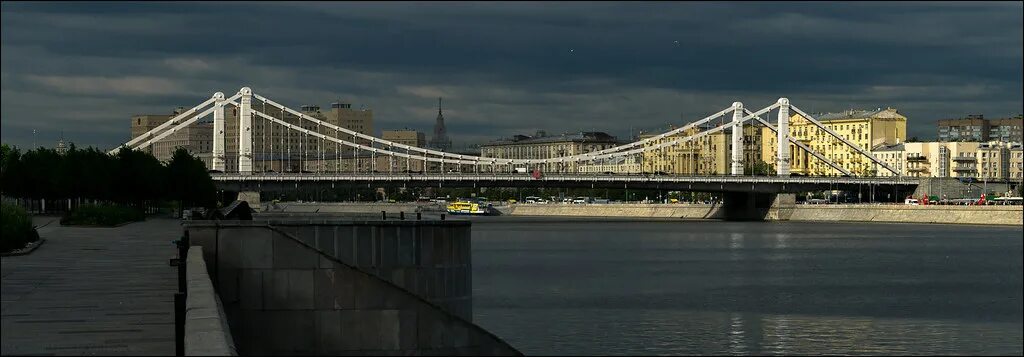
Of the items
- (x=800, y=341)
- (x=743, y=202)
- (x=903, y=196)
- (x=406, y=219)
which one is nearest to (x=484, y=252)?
(x=800, y=341)

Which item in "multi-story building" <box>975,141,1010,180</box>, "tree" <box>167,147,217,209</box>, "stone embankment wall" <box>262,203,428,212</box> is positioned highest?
"multi-story building" <box>975,141,1010,180</box>

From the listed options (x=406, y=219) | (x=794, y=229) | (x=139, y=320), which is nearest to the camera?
(x=139, y=320)

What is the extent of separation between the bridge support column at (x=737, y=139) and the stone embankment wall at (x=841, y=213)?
5.08m

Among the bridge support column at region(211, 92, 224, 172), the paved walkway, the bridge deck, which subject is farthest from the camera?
the bridge support column at region(211, 92, 224, 172)

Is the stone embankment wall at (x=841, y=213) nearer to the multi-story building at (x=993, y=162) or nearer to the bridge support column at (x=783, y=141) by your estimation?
the bridge support column at (x=783, y=141)

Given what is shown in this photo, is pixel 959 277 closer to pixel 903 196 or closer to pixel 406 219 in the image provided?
pixel 406 219

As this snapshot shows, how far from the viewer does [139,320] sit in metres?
14.0

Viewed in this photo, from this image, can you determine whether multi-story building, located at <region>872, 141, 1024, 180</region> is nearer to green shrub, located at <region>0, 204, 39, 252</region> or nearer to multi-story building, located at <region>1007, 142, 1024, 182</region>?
multi-story building, located at <region>1007, 142, 1024, 182</region>

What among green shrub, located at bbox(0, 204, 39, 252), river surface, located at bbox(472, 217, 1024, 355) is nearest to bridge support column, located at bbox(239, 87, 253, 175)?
river surface, located at bbox(472, 217, 1024, 355)

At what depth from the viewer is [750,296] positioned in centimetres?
4047

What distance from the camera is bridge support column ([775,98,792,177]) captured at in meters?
126

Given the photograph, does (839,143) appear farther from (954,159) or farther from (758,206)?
(758,206)

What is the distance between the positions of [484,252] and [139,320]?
50.9 meters

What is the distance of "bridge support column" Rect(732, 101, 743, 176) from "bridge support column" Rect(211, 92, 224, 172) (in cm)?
3964
